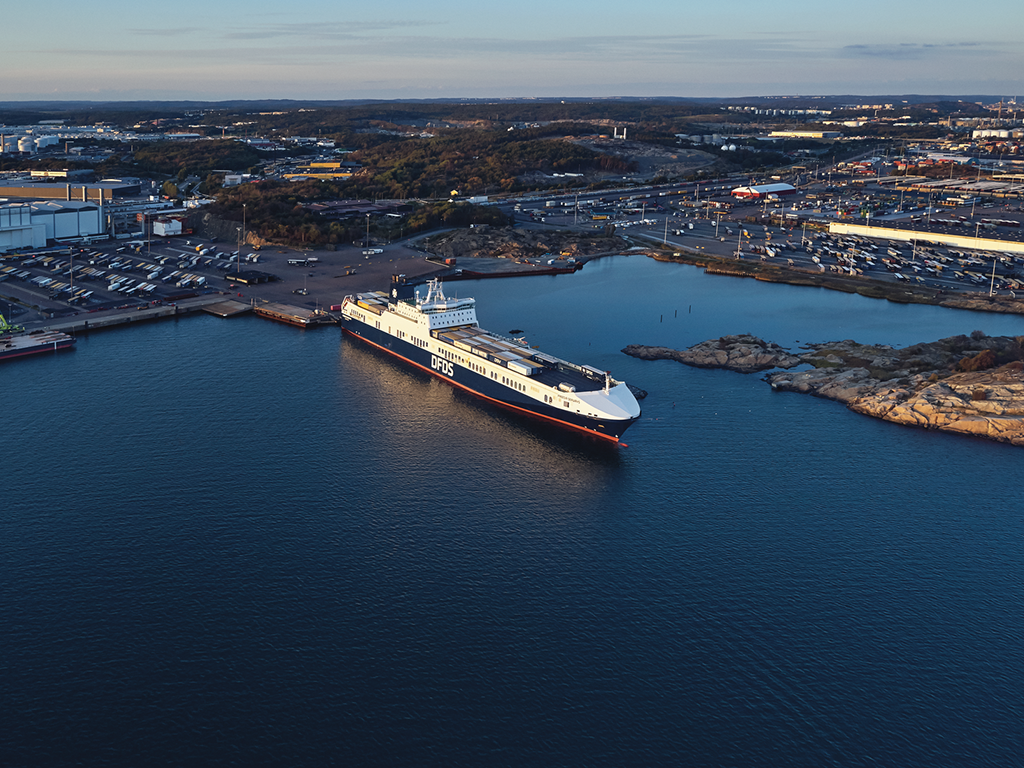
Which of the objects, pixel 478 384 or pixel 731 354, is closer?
pixel 478 384

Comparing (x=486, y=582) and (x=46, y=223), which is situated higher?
(x=46, y=223)

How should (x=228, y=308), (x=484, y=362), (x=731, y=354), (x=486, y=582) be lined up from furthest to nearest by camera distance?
(x=228, y=308)
(x=731, y=354)
(x=484, y=362)
(x=486, y=582)

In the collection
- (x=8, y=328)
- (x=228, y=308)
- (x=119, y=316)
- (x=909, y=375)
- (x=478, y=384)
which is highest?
(x=228, y=308)

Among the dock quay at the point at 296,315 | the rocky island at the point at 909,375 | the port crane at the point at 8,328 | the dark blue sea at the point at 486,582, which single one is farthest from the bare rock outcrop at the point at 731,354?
the port crane at the point at 8,328

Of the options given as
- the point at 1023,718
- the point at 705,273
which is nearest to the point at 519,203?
the point at 705,273

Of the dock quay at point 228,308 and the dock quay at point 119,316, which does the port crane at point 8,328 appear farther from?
the dock quay at point 228,308

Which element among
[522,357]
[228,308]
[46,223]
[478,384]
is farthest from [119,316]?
[46,223]

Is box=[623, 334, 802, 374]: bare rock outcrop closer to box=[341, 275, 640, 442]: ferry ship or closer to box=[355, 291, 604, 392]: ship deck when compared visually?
box=[341, 275, 640, 442]: ferry ship

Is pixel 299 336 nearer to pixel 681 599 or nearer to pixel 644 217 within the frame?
pixel 681 599

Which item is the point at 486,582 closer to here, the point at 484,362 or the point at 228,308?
the point at 484,362
